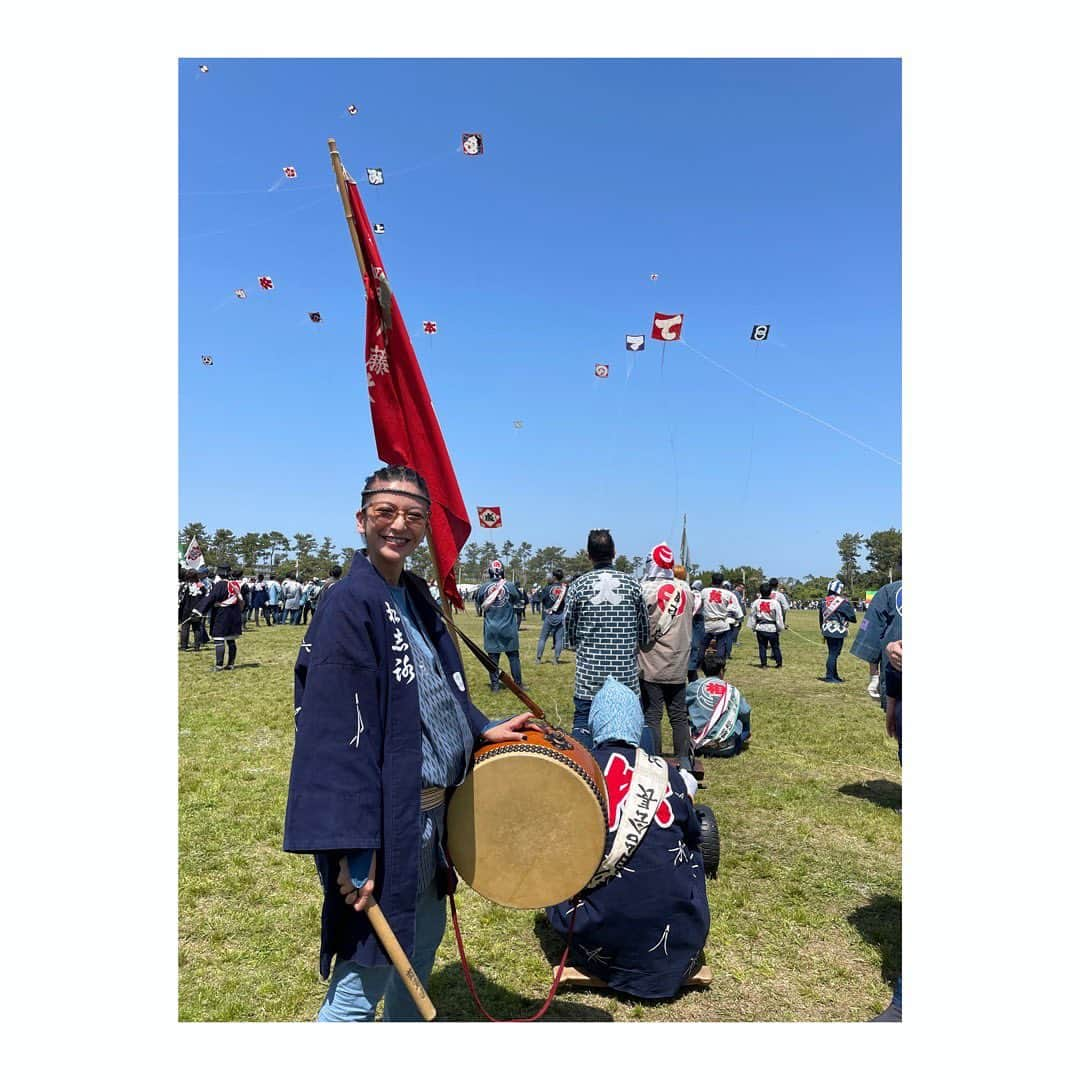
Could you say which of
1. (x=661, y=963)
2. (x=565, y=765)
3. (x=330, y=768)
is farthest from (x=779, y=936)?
(x=330, y=768)

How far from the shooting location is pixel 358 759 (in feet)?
6.37

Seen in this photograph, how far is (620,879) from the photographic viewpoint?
2.98 meters

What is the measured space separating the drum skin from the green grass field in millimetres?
Answer: 1169

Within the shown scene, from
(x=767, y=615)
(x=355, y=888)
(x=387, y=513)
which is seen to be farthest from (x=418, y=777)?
(x=767, y=615)

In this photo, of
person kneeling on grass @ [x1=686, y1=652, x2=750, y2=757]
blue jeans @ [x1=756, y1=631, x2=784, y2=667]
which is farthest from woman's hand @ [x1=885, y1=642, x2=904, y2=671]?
blue jeans @ [x1=756, y1=631, x2=784, y2=667]

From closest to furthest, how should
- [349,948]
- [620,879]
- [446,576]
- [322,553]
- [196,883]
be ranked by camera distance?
[349,948], [446,576], [620,879], [196,883], [322,553]

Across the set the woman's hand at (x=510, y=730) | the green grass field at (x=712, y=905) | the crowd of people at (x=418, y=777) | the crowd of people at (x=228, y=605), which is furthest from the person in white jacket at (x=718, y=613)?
the woman's hand at (x=510, y=730)

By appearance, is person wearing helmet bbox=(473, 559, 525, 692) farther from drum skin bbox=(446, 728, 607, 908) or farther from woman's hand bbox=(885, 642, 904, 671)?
drum skin bbox=(446, 728, 607, 908)

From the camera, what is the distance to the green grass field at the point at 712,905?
319 cm

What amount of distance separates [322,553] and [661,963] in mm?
58946

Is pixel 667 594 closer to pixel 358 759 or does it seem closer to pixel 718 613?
pixel 358 759

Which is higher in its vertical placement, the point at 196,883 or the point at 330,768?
the point at 330,768

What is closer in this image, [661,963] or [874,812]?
[661,963]

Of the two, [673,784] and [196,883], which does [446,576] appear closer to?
[673,784]
